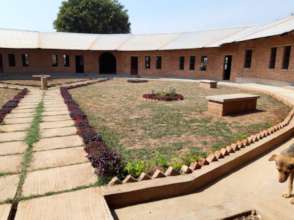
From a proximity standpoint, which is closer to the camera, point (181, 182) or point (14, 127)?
point (181, 182)

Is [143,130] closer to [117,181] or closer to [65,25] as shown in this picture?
[117,181]

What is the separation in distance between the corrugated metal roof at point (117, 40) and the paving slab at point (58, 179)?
59.7 feet

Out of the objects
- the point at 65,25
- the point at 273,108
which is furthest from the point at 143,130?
the point at 65,25

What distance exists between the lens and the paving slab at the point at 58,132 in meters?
5.32

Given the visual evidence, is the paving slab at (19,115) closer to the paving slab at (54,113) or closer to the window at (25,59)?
the paving slab at (54,113)

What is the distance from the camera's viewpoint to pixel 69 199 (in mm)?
2811

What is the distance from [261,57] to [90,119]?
13959 millimetres

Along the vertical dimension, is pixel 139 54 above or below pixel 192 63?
above

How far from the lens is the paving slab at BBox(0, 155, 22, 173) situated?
3602 millimetres

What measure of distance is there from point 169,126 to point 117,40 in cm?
2281

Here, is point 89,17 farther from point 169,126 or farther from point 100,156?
point 100,156

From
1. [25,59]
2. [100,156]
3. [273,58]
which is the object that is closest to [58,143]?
[100,156]

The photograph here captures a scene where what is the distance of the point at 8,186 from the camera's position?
3.14 m

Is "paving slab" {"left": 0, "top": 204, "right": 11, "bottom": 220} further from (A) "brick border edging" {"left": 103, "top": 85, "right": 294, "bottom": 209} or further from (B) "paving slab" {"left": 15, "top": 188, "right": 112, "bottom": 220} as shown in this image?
(A) "brick border edging" {"left": 103, "top": 85, "right": 294, "bottom": 209}
